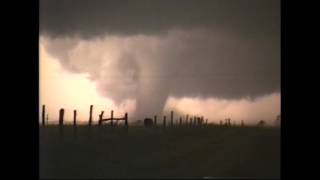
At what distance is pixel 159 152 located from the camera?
292 centimetres

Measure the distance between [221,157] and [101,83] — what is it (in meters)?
0.78

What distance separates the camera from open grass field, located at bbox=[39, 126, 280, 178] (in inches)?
113

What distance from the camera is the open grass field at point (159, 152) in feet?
9.45
